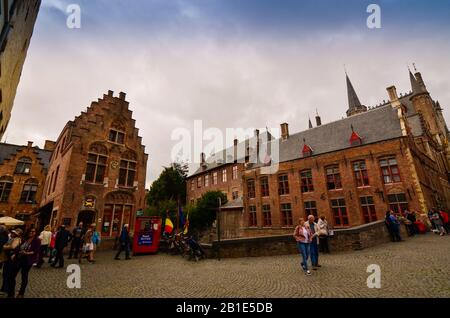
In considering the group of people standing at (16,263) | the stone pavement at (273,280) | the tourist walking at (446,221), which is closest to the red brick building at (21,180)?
the stone pavement at (273,280)

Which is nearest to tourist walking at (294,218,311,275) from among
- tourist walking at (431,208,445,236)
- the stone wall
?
the stone wall

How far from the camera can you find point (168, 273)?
797 cm

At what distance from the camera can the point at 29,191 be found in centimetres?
2305

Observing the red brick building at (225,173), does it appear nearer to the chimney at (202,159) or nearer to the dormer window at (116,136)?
the chimney at (202,159)

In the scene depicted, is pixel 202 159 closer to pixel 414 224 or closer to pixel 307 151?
pixel 307 151

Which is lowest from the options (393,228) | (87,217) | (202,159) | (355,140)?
(393,228)

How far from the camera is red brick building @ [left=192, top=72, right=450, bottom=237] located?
706 inches

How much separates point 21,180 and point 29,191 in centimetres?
143

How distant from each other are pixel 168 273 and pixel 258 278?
11.4 ft

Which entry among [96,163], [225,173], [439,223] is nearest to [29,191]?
[96,163]

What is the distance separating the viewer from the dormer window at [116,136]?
18953mm

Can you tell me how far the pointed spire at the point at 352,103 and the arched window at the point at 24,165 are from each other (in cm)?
5153
